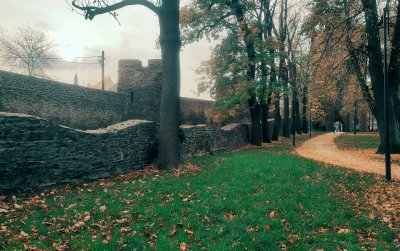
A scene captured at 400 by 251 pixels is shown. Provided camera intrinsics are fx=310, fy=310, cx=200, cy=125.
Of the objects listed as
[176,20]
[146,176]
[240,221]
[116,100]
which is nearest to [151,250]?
[240,221]

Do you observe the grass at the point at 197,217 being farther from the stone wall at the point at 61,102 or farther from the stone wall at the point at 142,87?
the stone wall at the point at 142,87

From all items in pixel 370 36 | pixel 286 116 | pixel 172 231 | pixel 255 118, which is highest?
pixel 370 36

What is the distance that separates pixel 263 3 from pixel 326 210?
69.7ft

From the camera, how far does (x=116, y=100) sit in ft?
72.7

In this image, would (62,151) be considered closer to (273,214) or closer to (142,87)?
(273,214)

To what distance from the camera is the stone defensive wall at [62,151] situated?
302 inches

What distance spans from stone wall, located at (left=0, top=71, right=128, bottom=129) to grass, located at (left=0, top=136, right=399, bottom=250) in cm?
871

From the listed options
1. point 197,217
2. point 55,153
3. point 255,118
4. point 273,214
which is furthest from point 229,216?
point 255,118

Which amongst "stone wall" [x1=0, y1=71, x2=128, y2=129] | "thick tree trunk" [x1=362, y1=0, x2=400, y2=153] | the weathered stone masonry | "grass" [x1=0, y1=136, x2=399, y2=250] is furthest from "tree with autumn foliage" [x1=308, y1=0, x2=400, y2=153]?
"stone wall" [x1=0, y1=71, x2=128, y2=129]

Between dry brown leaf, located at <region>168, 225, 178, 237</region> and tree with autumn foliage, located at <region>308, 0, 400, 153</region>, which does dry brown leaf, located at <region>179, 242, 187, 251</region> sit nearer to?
dry brown leaf, located at <region>168, 225, 178, 237</region>

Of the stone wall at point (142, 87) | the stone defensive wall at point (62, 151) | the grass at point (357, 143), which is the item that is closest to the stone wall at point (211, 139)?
the stone defensive wall at point (62, 151)

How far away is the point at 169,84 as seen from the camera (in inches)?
462

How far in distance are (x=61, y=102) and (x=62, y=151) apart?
388 inches

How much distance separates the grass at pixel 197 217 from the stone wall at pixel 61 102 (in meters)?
8.71
